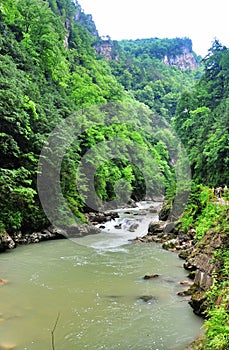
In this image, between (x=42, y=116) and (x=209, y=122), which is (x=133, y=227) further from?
(x=209, y=122)

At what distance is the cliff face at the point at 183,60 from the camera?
11938 cm

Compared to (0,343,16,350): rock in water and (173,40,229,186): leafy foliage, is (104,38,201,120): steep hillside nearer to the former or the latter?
(173,40,229,186): leafy foliage

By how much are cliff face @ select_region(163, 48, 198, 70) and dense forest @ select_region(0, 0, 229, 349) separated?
72.9 meters

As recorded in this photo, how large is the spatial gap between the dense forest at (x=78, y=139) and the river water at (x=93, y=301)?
159 cm

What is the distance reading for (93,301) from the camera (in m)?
8.62

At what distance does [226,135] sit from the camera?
2061cm

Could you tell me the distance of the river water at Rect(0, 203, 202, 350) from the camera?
655 cm

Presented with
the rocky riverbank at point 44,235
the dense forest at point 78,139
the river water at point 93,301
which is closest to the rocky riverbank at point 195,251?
the river water at point 93,301

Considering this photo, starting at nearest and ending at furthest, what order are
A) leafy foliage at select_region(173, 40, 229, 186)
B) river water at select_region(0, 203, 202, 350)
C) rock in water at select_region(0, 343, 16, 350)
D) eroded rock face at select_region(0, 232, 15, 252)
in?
rock in water at select_region(0, 343, 16, 350), river water at select_region(0, 203, 202, 350), eroded rock face at select_region(0, 232, 15, 252), leafy foliage at select_region(173, 40, 229, 186)

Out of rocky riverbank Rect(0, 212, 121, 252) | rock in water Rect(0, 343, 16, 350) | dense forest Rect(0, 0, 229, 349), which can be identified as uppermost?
dense forest Rect(0, 0, 229, 349)

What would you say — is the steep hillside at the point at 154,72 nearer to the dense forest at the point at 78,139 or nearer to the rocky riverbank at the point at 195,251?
the dense forest at the point at 78,139

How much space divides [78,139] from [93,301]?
56.9 feet

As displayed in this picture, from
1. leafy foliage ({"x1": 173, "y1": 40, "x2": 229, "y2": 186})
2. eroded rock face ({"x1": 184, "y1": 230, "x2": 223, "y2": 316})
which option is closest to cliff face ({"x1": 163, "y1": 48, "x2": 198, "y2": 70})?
leafy foliage ({"x1": 173, "y1": 40, "x2": 229, "y2": 186})

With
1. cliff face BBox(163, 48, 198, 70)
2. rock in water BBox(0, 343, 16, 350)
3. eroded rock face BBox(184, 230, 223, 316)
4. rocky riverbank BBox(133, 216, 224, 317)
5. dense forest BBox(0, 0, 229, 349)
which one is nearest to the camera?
rock in water BBox(0, 343, 16, 350)
